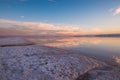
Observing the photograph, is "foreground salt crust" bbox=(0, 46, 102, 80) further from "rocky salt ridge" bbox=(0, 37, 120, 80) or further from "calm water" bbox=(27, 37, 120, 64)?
"calm water" bbox=(27, 37, 120, 64)

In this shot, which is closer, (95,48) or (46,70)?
(46,70)

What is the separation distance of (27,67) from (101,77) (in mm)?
2781

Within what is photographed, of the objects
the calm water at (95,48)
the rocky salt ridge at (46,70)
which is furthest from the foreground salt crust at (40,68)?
the calm water at (95,48)

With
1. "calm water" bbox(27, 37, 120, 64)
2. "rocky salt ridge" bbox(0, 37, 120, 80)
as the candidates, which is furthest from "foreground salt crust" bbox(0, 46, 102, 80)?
"calm water" bbox(27, 37, 120, 64)

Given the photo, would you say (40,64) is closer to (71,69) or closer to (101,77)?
(71,69)

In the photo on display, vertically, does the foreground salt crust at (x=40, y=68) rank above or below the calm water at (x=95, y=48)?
above

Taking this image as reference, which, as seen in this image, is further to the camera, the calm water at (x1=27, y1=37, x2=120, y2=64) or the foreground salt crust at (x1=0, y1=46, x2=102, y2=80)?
the calm water at (x1=27, y1=37, x2=120, y2=64)

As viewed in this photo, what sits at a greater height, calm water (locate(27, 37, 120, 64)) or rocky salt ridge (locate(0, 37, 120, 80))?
rocky salt ridge (locate(0, 37, 120, 80))

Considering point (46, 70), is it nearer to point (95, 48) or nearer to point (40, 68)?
point (40, 68)

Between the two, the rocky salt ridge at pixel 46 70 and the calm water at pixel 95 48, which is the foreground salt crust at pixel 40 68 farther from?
the calm water at pixel 95 48

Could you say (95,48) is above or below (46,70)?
below

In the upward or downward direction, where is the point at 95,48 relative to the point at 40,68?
downward

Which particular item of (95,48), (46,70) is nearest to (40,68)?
(46,70)

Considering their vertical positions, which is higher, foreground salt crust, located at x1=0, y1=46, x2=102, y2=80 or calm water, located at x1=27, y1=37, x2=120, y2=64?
foreground salt crust, located at x1=0, y1=46, x2=102, y2=80
